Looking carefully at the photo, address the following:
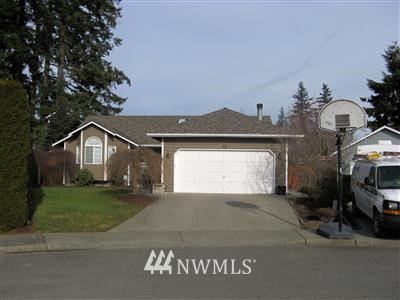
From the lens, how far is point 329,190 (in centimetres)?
1973

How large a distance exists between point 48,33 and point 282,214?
1432 inches

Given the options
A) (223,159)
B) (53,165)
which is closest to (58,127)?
(53,165)

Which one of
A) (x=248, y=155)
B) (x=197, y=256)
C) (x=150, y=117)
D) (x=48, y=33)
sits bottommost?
(x=197, y=256)

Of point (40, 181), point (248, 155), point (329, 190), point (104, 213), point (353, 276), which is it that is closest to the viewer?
point (353, 276)

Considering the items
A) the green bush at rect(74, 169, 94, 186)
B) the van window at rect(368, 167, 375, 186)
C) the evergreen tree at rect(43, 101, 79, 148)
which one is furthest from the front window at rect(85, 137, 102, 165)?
the van window at rect(368, 167, 375, 186)

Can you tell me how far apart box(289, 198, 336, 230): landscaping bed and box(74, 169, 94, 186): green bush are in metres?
15.6

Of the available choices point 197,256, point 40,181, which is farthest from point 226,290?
point 40,181

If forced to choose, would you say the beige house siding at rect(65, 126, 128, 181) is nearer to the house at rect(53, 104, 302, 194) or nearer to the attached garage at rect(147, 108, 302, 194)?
the house at rect(53, 104, 302, 194)

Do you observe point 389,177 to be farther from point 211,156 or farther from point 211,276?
point 211,156

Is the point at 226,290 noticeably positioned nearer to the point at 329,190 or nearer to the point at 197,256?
the point at 197,256

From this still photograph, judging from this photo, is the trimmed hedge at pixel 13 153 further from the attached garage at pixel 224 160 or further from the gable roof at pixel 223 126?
the gable roof at pixel 223 126

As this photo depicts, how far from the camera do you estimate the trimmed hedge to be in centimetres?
1450

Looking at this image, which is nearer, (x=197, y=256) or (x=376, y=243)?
(x=197, y=256)

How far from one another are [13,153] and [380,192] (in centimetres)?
1003
